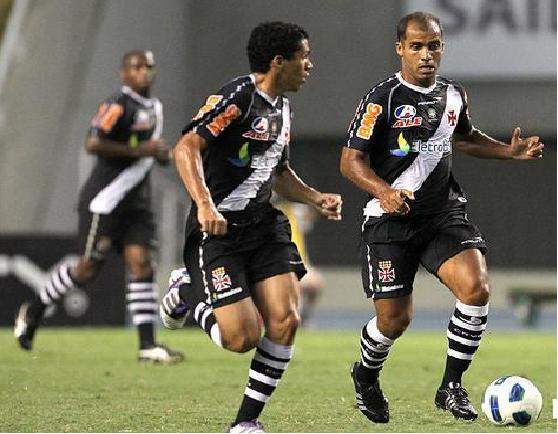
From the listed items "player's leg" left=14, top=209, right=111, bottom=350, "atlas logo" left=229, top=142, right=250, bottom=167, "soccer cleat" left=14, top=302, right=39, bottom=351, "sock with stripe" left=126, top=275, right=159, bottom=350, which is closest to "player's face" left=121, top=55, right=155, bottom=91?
"player's leg" left=14, top=209, right=111, bottom=350

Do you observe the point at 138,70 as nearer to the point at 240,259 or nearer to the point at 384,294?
the point at 384,294

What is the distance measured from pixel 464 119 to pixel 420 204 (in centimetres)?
54

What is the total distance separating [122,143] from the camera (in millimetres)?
10711

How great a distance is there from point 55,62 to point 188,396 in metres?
10.2

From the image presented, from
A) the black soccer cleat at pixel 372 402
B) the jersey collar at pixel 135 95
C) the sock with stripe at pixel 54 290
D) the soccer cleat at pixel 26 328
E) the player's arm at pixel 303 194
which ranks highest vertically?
the player's arm at pixel 303 194

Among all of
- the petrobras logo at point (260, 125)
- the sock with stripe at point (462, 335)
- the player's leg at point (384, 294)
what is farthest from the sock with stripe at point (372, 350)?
the petrobras logo at point (260, 125)

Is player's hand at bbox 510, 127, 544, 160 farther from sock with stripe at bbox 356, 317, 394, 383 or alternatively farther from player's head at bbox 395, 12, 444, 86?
sock with stripe at bbox 356, 317, 394, 383

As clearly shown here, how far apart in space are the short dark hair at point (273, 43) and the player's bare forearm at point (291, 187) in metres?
0.63

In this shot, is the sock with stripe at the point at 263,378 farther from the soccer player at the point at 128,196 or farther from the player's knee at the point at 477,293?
the soccer player at the point at 128,196

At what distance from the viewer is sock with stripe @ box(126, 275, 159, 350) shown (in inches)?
410

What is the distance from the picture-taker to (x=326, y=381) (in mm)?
9273

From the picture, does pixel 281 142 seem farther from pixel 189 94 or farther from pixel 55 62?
pixel 189 94

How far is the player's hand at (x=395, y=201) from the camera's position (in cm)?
636

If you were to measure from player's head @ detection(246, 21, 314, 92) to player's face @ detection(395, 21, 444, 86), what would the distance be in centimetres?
62
